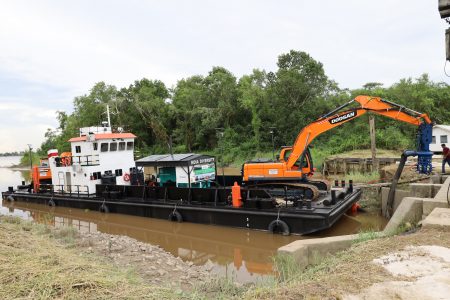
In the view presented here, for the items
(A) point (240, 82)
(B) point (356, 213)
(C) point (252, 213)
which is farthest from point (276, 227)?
(A) point (240, 82)

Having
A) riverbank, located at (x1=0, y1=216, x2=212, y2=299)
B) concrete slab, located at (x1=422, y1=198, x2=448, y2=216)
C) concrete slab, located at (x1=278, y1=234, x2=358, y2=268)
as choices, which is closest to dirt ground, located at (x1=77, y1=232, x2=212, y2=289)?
riverbank, located at (x1=0, y1=216, x2=212, y2=299)

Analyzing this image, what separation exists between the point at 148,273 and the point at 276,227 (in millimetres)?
4652

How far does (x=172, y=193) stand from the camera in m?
12.7

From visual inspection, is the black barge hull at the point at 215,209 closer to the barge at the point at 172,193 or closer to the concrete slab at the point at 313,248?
the barge at the point at 172,193

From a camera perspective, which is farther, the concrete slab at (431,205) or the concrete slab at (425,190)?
the concrete slab at (425,190)

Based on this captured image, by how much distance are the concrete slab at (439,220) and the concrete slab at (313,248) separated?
3.88 ft

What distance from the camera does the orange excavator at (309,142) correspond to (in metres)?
11.2

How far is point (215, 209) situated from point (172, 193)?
7.15 feet

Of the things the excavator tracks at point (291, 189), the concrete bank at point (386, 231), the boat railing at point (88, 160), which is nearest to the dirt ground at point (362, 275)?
the concrete bank at point (386, 231)

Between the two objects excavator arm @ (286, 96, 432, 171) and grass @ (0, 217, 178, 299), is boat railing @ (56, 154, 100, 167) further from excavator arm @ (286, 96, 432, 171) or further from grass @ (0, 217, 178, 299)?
grass @ (0, 217, 178, 299)

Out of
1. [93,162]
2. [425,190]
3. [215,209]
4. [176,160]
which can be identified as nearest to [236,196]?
[215,209]

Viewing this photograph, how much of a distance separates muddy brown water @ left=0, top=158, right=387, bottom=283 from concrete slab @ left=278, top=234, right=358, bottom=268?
1520mm

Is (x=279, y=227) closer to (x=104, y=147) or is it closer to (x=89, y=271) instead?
(x=89, y=271)

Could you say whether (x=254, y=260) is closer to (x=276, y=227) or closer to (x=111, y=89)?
(x=276, y=227)
